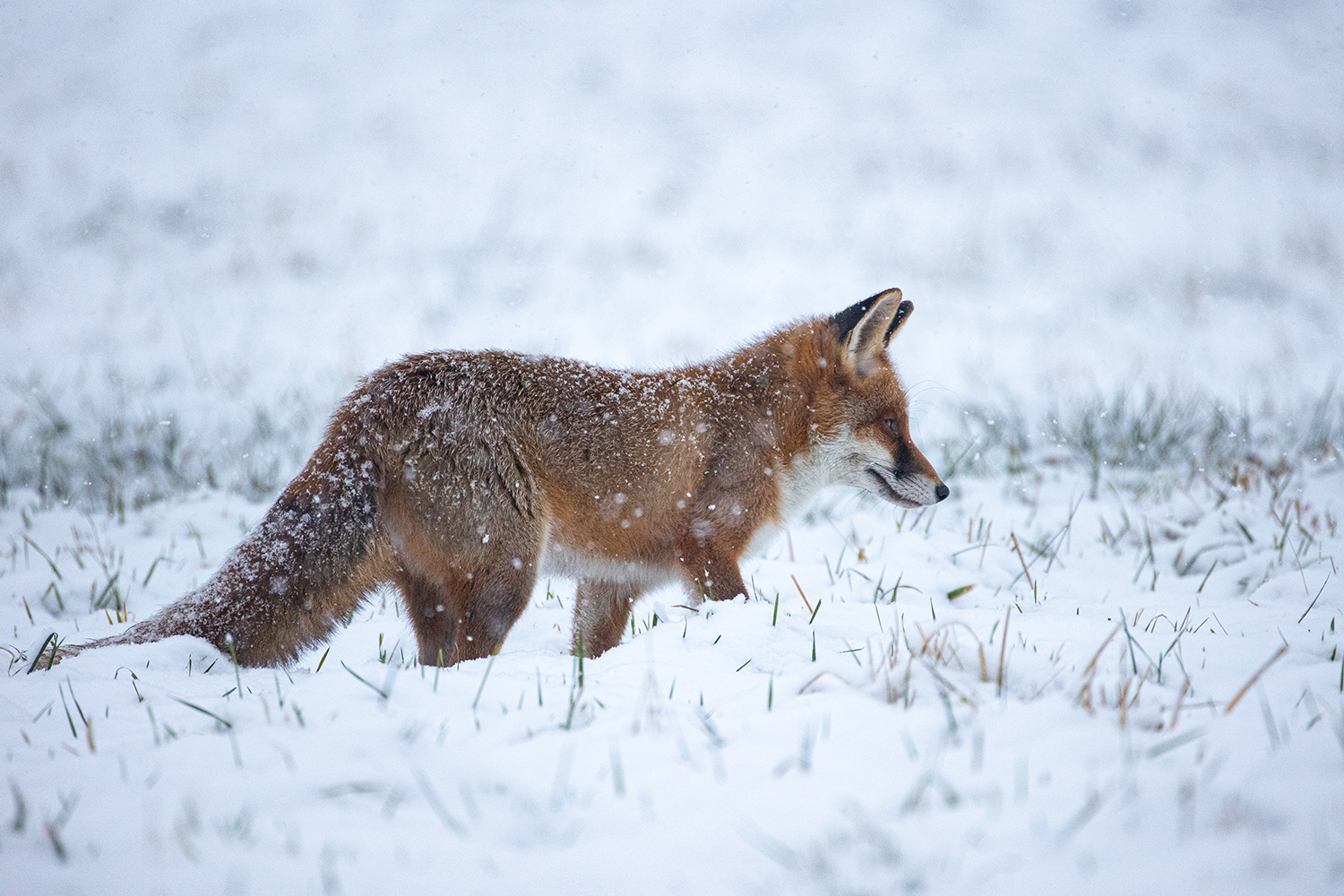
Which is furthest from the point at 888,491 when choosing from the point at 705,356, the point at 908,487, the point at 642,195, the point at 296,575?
the point at 642,195

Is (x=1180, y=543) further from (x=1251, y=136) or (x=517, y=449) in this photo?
(x=1251, y=136)

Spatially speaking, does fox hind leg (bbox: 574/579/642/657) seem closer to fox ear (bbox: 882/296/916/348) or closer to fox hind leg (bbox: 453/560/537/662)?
fox hind leg (bbox: 453/560/537/662)

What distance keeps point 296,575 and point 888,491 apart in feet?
10.6

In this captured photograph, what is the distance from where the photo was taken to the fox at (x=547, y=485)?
3.36m

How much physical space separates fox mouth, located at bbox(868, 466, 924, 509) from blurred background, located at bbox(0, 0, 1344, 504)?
4.44 m

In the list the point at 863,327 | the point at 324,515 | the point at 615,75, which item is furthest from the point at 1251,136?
the point at 324,515

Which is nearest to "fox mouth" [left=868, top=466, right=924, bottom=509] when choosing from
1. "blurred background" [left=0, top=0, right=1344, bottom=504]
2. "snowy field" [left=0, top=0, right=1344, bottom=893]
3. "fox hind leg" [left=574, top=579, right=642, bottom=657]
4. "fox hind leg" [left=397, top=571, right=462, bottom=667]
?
"snowy field" [left=0, top=0, right=1344, bottom=893]

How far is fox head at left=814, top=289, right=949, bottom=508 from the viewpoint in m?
4.79

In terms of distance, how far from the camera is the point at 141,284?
12.4m

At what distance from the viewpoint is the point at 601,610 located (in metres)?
4.52

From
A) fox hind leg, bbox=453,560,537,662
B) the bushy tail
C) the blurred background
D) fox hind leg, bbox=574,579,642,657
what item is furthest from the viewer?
the blurred background

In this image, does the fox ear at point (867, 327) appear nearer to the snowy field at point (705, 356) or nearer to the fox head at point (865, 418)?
the fox head at point (865, 418)

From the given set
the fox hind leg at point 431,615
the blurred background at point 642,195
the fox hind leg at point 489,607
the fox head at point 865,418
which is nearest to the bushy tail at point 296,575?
the fox hind leg at point 431,615

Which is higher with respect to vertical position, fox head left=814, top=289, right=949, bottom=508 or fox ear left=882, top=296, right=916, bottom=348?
fox ear left=882, top=296, right=916, bottom=348
